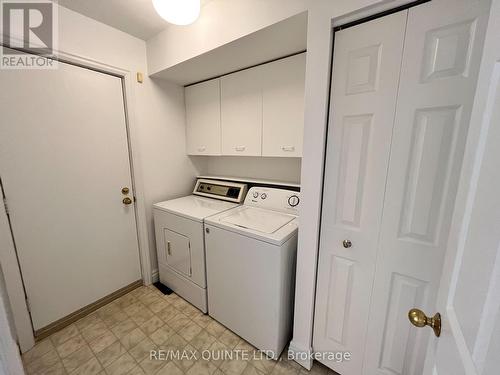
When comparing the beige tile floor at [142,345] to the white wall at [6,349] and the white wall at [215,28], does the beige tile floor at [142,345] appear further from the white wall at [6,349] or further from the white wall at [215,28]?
the white wall at [215,28]

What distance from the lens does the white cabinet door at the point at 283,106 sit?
5.18 ft

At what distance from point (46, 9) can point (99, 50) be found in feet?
1.11

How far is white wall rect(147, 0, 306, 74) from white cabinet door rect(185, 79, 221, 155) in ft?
1.43

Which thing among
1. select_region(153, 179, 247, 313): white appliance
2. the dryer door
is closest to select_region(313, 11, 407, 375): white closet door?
select_region(153, 179, 247, 313): white appliance

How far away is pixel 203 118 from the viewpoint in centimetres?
223

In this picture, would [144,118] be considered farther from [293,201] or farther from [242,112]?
[293,201]

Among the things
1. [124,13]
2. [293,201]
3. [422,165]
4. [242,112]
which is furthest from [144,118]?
[422,165]

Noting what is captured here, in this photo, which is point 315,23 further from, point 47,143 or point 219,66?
point 47,143

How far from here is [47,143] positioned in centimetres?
152

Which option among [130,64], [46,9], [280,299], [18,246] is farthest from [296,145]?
[18,246]

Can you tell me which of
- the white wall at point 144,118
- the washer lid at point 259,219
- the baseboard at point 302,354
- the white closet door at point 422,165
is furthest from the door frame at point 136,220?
the white closet door at point 422,165

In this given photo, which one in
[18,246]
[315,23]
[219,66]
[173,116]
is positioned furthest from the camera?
[173,116]

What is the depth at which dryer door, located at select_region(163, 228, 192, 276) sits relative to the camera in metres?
1.85

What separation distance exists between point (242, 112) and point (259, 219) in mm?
1009
